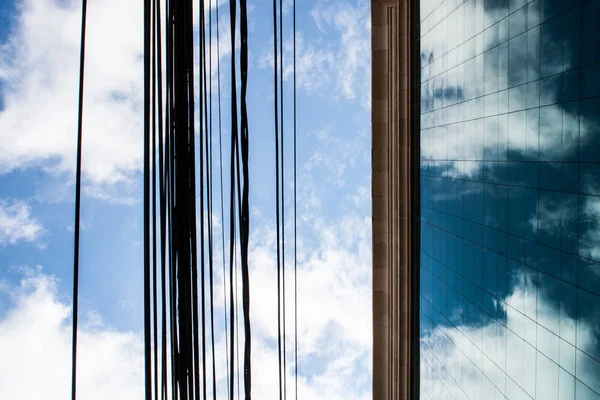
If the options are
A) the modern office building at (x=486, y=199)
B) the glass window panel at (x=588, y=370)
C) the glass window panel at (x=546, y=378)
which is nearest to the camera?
the glass window panel at (x=588, y=370)

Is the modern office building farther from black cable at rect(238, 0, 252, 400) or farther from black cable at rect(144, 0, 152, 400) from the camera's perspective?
black cable at rect(144, 0, 152, 400)

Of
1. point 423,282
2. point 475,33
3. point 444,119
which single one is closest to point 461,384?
point 423,282

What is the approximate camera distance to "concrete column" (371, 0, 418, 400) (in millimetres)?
21938

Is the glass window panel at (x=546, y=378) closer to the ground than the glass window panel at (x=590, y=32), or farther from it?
closer to the ground

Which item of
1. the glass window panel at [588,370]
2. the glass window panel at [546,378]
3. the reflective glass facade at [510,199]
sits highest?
the reflective glass facade at [510,199]

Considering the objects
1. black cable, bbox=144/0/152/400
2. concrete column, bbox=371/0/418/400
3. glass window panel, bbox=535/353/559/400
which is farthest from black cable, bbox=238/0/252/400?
concrete column, bbox=371/0/418/400

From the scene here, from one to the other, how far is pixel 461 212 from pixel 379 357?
9121mm

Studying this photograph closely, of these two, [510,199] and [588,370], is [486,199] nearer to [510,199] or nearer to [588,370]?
[510,199]

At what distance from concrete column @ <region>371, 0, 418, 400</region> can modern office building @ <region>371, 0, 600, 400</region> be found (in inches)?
2.8

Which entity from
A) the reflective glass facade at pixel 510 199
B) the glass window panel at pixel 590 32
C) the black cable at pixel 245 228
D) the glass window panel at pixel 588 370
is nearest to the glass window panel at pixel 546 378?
the reflective glass facade at pixel 510 199

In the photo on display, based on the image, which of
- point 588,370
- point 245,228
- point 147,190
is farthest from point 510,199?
point 147,190

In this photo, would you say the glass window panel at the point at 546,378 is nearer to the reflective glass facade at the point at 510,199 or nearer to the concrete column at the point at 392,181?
the reflective glass facade at the point at 510,199

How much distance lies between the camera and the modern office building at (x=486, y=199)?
14406mm

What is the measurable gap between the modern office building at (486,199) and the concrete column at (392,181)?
0.23 feet
